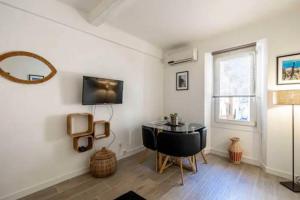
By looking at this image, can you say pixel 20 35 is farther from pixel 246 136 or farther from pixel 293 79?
pixel 246 136

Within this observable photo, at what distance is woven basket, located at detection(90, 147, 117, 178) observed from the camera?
7.12ft

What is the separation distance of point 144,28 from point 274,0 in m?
1.98

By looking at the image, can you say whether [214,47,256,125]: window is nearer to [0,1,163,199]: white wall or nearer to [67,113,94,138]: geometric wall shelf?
[0,1,163,199]: white wall

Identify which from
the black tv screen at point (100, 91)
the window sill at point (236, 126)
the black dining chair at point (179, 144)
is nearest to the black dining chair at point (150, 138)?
the black dining chair at point (179, 144)

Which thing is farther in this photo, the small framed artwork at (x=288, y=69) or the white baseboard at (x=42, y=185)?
the small framed artwork at (x=288, y=69)

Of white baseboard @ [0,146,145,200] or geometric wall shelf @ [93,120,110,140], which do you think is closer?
white baseboard @ [0,146,145,200]

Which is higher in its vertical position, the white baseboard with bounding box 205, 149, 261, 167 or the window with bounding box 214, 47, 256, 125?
the window with bounding box 214, 47, 256, 125

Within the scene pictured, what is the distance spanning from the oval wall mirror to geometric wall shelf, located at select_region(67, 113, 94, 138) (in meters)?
0.66

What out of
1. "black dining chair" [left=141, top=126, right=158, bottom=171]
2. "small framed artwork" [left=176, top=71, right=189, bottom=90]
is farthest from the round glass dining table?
"small framed artwork" [left=176, top=71, right=189, bottom=90]

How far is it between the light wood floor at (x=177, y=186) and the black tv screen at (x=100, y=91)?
1225 mm

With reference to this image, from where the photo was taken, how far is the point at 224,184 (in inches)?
80.3

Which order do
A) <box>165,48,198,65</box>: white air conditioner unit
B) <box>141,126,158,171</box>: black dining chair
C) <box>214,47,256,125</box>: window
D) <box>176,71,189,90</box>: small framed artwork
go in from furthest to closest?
<box>176,71,189,90</box>: small framed artwork < <box>165,48,198,65</box>: white air conditioner unit < <box>214,47,256,125</box>: window < <box>141,126,158,171</box>: black dining chair

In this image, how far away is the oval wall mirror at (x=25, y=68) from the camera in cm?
165

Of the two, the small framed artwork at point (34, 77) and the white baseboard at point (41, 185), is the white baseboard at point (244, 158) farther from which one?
the small framed artwork at point (34, 77)
